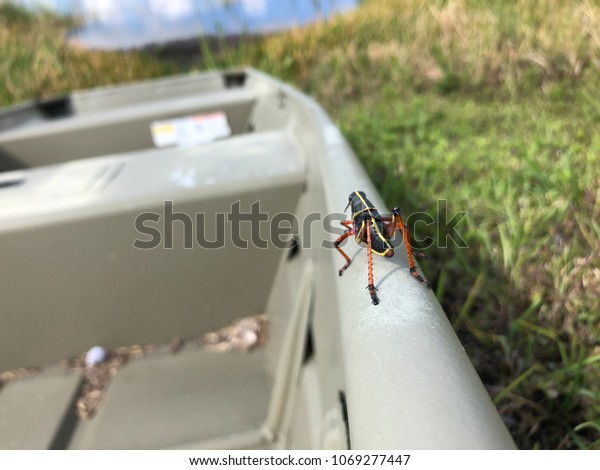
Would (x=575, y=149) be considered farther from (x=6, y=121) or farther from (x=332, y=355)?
(x=6, y=121)

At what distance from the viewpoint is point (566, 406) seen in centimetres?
138

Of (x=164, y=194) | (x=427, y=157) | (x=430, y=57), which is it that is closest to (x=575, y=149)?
(x=427, y=157)

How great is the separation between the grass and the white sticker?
1138mm

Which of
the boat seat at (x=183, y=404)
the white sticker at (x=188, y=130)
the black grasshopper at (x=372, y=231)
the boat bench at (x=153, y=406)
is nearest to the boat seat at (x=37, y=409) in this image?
the boat bench at (x=153, y=406)

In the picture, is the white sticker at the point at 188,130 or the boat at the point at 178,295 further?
the white sticker at the point at 188,130

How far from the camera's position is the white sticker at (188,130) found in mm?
3422

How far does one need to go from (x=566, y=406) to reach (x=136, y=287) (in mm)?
1818

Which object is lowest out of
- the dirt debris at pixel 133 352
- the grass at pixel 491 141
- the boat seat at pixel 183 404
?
the boat seat at pixel 183 404

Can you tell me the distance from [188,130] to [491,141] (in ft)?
7.65

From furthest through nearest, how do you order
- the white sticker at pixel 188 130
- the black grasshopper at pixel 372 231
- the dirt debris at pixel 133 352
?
the white sticker at pixel 188 130
the dirt debris at pixel 133 352
the black grasshopper at pixel 372 231

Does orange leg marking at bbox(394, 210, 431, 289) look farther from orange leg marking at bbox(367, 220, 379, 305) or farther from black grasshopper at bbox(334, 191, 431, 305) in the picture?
orange leg marking at bbox(367, 220, 379, 305)

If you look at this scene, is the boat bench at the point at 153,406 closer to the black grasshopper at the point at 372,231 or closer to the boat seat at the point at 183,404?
the boat seat at the point at 183,404

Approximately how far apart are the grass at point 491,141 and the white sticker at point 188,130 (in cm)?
114

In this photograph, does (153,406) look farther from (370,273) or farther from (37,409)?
(370,273)
